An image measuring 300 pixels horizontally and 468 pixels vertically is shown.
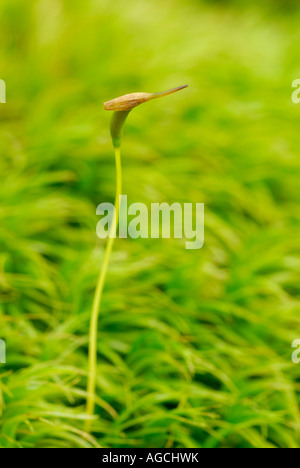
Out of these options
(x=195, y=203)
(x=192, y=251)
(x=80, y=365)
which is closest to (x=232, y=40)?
(x=195, y=203)

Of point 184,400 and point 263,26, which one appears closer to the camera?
point 184,400

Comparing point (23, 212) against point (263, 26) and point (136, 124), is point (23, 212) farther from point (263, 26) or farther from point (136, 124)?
point (263, 26)

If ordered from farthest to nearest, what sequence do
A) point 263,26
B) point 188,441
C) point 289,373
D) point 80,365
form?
point 263,26
point 289,373
point 80,365
point 188,441

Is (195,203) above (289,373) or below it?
above

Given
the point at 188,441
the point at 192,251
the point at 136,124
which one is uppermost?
the point at 136,124

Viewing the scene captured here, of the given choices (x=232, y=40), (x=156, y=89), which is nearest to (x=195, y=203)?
(x=156, y=89)

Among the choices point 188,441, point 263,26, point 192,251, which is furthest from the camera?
point 263,26

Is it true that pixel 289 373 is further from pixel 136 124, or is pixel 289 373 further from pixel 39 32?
pixel 39 32
